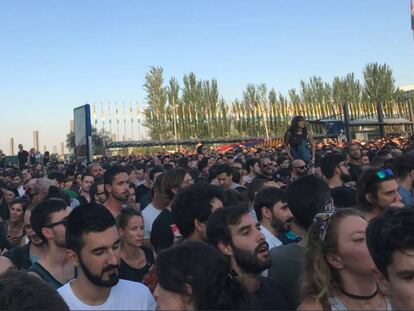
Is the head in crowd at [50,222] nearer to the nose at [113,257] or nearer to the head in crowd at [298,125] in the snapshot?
the nose at [113,257]

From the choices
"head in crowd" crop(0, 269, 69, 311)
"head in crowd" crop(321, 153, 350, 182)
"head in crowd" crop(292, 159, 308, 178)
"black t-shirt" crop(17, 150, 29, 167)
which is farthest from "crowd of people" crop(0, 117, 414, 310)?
"black t-shirt" crop(17, 150, 29, 167)

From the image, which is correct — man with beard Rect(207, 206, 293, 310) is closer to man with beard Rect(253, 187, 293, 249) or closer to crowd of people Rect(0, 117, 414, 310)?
crowd of people Rect(0, 117, 414, 310)

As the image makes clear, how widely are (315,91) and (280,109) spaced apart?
9.49m

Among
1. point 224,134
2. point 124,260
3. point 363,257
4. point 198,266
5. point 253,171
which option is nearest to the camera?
point 198,266

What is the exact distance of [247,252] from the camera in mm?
2846

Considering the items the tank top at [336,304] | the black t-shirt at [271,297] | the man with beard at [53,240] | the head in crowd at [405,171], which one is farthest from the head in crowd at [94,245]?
the head in crowd at [405,171]

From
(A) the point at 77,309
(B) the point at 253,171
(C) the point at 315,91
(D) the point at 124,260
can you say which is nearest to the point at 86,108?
(B) the point at 253,171

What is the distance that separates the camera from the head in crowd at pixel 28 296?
1.61m

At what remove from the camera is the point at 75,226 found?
9.67 feet

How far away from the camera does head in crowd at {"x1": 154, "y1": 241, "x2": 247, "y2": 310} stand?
7.08 feet

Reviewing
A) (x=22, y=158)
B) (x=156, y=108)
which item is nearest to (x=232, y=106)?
(x=156, y=108)

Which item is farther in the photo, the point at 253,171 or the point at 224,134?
the point at 224,134

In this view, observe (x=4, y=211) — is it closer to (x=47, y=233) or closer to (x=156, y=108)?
(x=47, y=233)

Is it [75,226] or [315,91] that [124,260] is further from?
[315,91]
